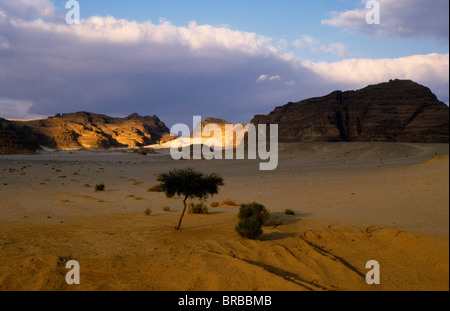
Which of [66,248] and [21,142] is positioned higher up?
[21,142]

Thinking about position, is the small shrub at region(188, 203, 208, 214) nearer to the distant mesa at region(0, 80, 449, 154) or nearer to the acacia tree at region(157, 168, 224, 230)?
the acacia tree at region(157, 168, 224, 230)

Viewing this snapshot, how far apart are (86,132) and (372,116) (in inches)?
5029

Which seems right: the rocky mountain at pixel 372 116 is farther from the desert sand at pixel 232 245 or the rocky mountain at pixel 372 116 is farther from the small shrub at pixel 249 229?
→ the small shrub at pixel 249 229

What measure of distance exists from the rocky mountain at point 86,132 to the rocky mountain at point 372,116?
92881mm

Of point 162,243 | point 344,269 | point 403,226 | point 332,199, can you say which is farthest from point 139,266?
point 332,199

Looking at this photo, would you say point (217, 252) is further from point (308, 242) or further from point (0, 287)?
point (0, 287)

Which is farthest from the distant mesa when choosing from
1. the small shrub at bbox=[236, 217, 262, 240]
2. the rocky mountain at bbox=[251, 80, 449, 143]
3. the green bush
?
the small shrub at bbox=[236, 217, 262, 240]

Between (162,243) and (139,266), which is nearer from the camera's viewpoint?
Result: (139,266)

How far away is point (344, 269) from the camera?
348 inches

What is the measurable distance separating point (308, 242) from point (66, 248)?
7.75 meters

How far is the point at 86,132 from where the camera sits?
156 meters

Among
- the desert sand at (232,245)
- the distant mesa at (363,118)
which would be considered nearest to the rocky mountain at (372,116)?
the distant mesa at (363,118)

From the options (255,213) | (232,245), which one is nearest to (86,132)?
(255,213)

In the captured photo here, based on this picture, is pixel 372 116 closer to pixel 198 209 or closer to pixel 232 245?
pixel 198 209
